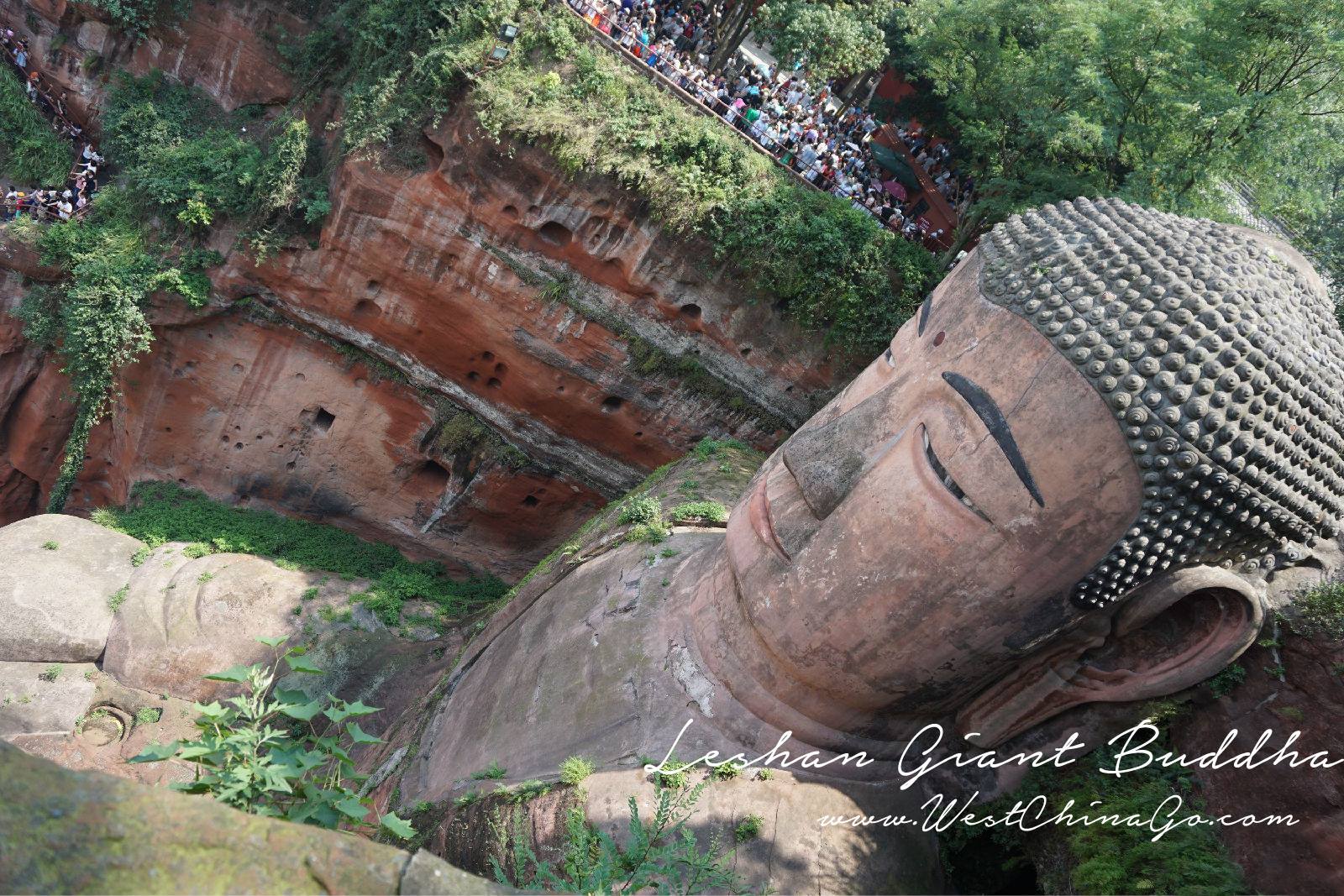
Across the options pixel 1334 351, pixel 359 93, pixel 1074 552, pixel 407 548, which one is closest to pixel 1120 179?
pixel 1334 351

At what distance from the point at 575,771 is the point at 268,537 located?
32.6 feet

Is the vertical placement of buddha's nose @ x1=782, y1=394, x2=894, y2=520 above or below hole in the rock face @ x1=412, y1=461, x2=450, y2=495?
above

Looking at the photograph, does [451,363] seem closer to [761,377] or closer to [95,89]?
[761,377]

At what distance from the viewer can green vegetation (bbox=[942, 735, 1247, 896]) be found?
18.8ft

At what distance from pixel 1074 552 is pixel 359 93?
11833mm

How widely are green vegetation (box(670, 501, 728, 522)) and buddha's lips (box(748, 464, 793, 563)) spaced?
2.25 m

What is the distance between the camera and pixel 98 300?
14.0 metres

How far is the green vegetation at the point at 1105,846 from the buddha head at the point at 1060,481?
20.6 inches

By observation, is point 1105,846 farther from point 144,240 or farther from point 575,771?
point 144,240

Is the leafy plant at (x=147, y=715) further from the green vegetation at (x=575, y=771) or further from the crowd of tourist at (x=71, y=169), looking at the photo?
the crowd of tourist at (x=71, y=169)

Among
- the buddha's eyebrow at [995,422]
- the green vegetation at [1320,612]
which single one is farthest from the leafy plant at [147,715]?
the green vegetation at [1320,612]

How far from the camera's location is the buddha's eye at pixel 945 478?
5543 mm

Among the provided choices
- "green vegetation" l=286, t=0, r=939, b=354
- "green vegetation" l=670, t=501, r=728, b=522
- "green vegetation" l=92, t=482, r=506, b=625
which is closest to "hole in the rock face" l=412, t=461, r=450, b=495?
"green vegetation" l=92, t=482, r=506, b=625

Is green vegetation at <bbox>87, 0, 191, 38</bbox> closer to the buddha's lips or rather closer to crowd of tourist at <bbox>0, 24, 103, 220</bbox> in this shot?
crowd of tourist at <bbox>0, 24, 103, 220</bbox>
